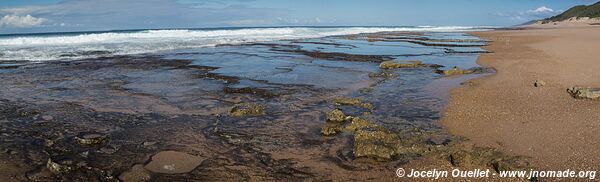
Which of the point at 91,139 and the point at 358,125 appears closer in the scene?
the point at 91,139

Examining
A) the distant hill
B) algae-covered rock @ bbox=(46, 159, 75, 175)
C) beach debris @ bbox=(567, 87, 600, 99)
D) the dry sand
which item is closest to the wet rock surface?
algae-covered rock @ bbox=(46, 159, 75, 175)

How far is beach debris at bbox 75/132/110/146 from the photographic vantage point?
5.84m

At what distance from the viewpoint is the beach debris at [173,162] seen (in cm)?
493

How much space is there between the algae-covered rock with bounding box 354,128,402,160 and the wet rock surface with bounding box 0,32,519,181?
0.01 metres

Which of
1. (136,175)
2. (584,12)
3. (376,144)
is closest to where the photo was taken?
(136,175)

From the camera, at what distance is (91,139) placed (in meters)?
5.93

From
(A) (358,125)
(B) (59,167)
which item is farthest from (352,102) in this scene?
(B) (59,167)

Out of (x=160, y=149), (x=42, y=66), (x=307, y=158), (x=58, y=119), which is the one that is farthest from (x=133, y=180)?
(x=42, y=66)

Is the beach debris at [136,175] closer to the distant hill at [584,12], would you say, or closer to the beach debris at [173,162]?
the beach debris at [173,162]

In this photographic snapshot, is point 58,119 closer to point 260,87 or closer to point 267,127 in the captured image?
point 267,127

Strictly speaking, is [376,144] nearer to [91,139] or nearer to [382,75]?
[91,139]

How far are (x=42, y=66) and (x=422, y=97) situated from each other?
14779 mm

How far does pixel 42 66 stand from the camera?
16172mm

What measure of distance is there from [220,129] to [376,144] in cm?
257
